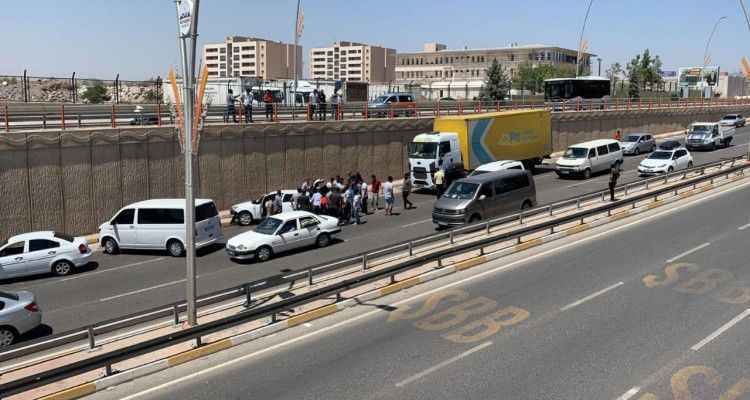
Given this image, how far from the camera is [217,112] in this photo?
29500mm

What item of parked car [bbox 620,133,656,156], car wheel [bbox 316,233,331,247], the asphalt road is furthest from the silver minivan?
parked car [bbox 620,133,656,156]

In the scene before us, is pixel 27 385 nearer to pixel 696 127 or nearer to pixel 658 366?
pixel 658 366

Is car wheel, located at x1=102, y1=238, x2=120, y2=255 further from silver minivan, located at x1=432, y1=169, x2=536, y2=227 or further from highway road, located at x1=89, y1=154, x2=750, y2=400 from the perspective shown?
highway road, located at x1=89, y1=154, x2=750, y2=400

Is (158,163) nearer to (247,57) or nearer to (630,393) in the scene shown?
(630,393)

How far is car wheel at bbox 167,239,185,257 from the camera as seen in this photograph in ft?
71.3

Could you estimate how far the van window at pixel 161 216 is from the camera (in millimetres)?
21797

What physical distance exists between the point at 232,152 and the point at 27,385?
2074cm

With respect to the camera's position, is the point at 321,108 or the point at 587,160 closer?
the point at 321,108

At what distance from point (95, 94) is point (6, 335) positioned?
3019 cm

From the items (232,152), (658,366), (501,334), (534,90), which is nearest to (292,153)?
(232,152)

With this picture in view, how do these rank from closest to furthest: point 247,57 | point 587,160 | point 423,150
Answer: point 423,150
point 587,160
point 247,57

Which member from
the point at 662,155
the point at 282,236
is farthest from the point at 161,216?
the point at 662,155

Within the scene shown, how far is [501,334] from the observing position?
38.5ft

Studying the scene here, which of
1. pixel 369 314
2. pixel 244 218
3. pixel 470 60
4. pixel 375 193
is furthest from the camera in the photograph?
pixel 470 60
